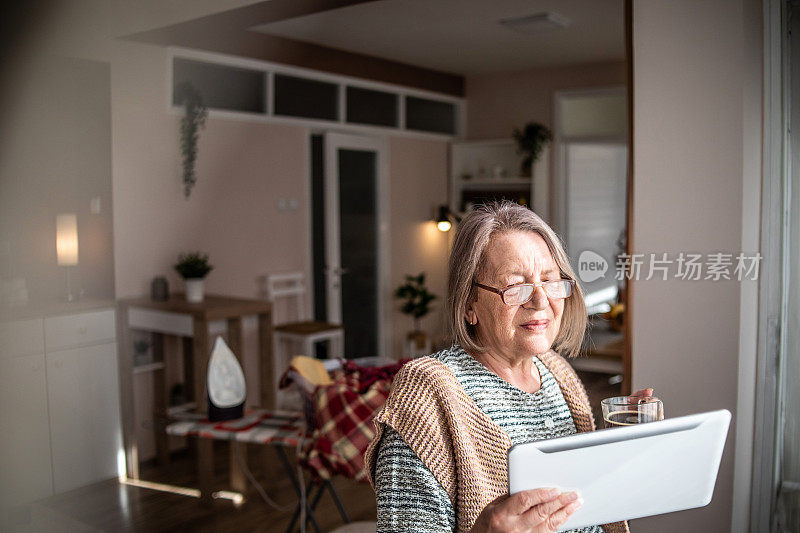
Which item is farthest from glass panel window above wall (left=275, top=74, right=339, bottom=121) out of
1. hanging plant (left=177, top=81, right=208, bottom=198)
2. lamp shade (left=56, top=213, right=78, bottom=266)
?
lamp shade (left=56, top=213, right=78, bottom=266)

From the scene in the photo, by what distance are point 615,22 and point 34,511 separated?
4726mm

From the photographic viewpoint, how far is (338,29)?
5352 mm

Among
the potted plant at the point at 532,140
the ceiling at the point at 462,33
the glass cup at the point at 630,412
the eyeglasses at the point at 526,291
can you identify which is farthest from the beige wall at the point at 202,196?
the glass cup at the point at 630,412

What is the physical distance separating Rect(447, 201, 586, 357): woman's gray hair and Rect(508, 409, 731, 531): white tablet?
41 centimetres

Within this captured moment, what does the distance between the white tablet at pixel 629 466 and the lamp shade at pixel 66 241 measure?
154 inches

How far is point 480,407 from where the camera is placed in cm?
145

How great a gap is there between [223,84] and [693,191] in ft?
11.8

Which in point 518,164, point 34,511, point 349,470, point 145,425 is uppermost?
point 518,164

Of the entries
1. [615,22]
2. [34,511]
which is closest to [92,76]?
[34,511]

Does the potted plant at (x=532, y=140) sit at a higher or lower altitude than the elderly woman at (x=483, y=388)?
higher

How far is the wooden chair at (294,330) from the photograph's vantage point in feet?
16.9

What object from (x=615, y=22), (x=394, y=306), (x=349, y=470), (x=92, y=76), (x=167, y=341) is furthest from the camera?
(x=394, y=306)

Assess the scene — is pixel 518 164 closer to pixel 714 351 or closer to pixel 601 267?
pixel 601 267

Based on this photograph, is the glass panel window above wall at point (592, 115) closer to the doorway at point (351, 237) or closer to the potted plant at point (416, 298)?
the doorway at point (351, 237)
